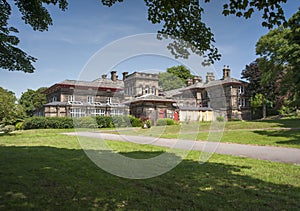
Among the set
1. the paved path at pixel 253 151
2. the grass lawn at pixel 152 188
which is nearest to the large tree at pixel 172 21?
the grass lawn at pixel 152 188

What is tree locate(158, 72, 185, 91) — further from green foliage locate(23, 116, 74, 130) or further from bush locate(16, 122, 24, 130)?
bush locate(16, 122, 24, 130)

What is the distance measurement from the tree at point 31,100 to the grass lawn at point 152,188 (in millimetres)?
45431

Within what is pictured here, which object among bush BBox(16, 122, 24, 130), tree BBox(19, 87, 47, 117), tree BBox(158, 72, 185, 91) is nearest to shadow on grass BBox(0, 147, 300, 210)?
tree BBox(158, 72, 185, 91)

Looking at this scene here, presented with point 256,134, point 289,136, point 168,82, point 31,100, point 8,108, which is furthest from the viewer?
point 31,100

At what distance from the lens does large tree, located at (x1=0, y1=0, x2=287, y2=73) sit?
14.1 feet

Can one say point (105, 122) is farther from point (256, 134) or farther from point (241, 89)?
point (241, 89)

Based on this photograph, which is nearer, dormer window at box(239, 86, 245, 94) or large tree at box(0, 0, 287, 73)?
large tree at box(0, 0, 287, 73)

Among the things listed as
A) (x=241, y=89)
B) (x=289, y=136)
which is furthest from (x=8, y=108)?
(x=241, y=89)

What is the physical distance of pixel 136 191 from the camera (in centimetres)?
453

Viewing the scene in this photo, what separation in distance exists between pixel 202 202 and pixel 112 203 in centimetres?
146

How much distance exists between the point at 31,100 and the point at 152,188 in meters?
53.5

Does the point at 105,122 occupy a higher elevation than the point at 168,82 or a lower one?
lower

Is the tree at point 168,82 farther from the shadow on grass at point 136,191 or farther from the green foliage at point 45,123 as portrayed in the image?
the green foliage at point 45,123

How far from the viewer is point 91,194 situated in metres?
4.29
